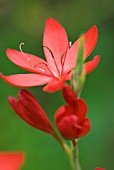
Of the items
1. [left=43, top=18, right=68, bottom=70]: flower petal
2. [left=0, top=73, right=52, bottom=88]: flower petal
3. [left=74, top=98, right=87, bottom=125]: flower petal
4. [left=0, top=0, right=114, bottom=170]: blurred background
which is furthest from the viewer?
[left=0, top=0, right=114, bottom=170]: blurred background

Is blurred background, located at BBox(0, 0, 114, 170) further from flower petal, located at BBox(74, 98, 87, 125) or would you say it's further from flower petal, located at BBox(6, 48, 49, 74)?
flower petal, located at BBox(74, 98, 87, 125)

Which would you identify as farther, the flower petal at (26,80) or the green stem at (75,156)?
the flower petal at (26,80)

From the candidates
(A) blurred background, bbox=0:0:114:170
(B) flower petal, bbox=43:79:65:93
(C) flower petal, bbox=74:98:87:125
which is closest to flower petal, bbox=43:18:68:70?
(B) flower petal, bbox=43:79:65:93

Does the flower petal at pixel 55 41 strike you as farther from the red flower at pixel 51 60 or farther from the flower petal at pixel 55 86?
the flower petal at pixel 55 86

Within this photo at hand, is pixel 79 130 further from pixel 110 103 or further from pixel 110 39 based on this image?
pixel 110 39

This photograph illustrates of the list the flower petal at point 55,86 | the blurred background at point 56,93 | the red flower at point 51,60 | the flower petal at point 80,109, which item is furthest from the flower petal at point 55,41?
the blurred background at point 56,93

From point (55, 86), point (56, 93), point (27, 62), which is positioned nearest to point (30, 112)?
point (55, 86)

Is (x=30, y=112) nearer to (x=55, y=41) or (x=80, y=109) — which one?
(x=80, y=109)
